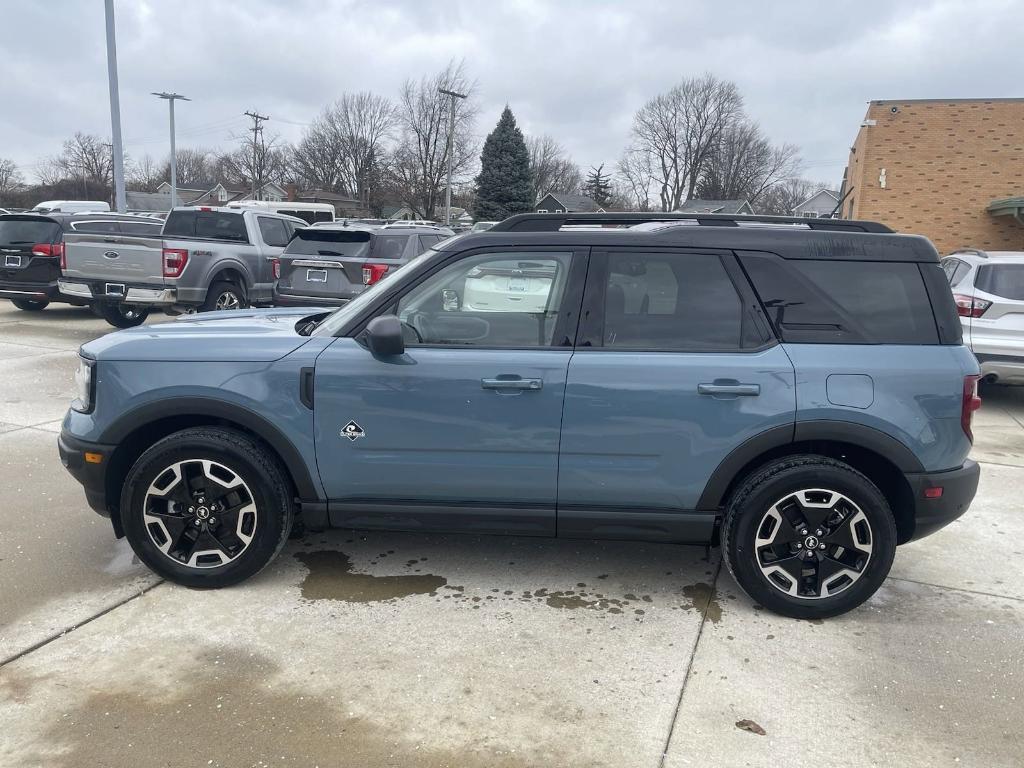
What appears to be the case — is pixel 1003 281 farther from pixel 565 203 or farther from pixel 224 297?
pixel 565 203

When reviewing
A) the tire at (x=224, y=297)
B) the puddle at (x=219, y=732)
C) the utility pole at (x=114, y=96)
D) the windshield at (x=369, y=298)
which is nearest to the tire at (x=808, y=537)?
the puddle at (x=219, y=732)

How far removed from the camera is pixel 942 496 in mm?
3455

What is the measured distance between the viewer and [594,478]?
350cm

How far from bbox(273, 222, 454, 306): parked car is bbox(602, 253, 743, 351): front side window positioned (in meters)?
6.77

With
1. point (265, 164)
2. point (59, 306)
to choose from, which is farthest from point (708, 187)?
point (59, 306)

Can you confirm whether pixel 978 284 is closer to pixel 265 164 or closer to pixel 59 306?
pixel 59 306

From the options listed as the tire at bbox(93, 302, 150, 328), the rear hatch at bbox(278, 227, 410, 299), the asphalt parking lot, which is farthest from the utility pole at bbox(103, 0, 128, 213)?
the asphalt parking lot

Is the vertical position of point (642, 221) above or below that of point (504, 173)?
below

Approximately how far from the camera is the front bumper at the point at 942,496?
3.44 metres

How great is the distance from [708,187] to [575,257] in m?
77.4

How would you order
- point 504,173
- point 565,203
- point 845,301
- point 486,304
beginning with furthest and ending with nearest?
point 565,203
point 504,173
point 486,304
point 845,301

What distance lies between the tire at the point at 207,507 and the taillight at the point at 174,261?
25.2 feet

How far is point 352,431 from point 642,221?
5.97 ft

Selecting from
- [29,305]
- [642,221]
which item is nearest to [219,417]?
[642,221]
